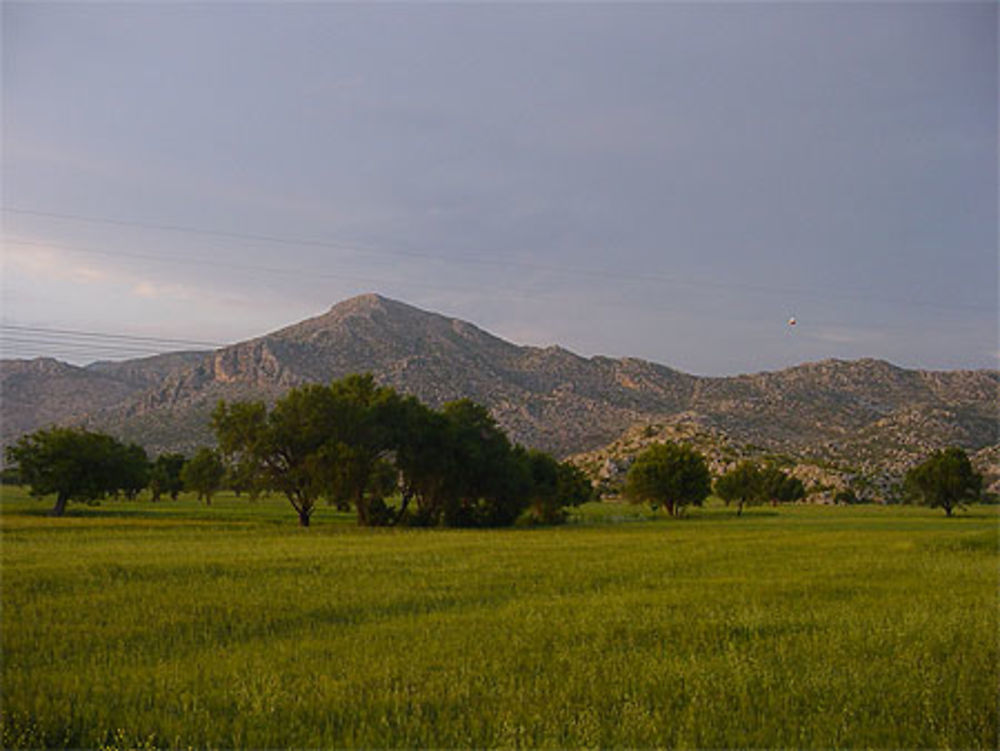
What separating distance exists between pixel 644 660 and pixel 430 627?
5.09 meters

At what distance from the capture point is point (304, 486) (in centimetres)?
6197

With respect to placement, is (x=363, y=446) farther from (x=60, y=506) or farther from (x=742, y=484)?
(x=742, y=484)

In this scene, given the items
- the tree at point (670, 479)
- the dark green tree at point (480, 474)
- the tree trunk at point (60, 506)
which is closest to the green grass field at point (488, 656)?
the dark green tree at point (480, 474)

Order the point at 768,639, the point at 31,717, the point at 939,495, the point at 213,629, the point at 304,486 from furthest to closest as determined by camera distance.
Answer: the point at 939,495, the point at 304,486, the point at 213,629, the point at 768,639, the point at 31,717

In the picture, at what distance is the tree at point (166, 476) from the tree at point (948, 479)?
104 metres

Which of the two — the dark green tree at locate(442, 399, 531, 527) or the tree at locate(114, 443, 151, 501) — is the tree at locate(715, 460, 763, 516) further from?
the tree at locate(114, 443, 151, 501)

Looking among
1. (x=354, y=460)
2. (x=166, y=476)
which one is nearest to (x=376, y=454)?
(x=354, y=460)

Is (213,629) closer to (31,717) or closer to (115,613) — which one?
(115,613)

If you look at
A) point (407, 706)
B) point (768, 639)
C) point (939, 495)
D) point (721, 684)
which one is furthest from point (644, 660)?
point (939, 495)

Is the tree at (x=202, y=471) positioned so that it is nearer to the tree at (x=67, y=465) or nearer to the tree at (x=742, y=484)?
the tree at (x=67, y=465)

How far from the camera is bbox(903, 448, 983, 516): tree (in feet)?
306

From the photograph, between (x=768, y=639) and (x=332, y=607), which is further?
(x=332, y=607)

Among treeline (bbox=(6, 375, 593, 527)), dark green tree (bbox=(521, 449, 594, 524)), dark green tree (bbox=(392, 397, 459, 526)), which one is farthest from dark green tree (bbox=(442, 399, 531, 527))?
dark green tree (bbox=(521, 449, 594, 524))

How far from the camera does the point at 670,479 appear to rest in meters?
95.1
